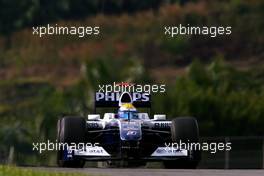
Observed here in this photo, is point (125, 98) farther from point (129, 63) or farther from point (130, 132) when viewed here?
point (129, 63)

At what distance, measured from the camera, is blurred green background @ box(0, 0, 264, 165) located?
166ft

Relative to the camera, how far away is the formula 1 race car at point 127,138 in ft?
71.6

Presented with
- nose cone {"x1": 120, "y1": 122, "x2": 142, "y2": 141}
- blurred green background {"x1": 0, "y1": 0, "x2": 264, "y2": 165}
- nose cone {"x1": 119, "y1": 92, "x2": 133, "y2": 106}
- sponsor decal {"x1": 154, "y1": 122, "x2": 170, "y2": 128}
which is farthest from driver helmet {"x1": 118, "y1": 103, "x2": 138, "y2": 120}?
blurred green background {"x1": 0, "y1": 0, "x2": 264, "y2": 165}

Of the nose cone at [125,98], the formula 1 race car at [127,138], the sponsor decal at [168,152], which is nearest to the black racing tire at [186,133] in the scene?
the formula 1 race car at [127,138]

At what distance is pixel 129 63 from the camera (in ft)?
157

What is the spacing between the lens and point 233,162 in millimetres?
33438

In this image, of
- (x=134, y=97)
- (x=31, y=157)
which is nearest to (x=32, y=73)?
(x=31, y=157)

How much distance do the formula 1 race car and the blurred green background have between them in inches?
784

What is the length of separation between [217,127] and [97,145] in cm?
2977

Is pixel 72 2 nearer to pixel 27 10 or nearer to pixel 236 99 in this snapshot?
pixel 27 10

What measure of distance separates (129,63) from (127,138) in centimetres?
2617

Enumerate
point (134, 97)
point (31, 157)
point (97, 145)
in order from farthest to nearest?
point (31, 157), point (134, 97), point (97, 145)

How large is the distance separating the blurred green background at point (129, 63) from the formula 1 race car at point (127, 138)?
19923 millimetres

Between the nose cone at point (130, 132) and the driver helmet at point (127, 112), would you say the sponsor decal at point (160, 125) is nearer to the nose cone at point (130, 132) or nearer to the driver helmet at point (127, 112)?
the driver helmet at point (127, 112)
